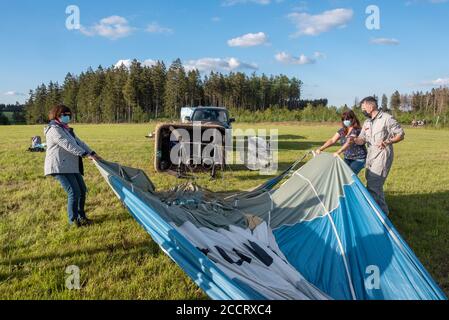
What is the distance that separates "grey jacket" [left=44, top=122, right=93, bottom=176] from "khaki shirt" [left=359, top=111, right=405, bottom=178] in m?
3.93

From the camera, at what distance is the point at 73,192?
5160 mm

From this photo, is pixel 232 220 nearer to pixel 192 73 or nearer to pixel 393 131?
pixel 393 131

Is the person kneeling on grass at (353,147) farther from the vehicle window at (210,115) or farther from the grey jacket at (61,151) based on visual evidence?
the vehicle window at (210,115)

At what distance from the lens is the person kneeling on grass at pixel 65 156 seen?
493 centimetres

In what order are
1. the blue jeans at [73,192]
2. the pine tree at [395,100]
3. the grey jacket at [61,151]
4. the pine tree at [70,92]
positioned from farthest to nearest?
the pine tree at [395,100]
the pine tree at [70,92]
the blue jeans at [73,192]
the grey jacket at [61,151]

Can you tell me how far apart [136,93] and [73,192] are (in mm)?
65267

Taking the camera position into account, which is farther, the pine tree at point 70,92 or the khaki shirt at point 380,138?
the pine tree at point 70,92

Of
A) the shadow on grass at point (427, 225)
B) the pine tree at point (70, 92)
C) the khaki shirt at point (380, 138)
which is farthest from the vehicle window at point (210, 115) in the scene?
the pine tree at point (70, 92)

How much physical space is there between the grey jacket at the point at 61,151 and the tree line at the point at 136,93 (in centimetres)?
5955

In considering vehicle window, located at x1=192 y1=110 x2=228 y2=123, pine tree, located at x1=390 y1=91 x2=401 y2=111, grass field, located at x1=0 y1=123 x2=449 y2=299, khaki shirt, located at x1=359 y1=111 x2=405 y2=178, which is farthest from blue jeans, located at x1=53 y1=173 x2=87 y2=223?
pine tree, located at x1=390 y1=91 x2=401 y2=111

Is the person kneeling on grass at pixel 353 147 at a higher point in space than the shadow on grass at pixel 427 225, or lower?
higher

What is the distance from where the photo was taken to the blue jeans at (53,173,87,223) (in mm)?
5145

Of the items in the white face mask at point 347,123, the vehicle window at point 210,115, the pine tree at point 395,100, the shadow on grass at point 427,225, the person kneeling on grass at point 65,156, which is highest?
the pine tree at point 395,100
